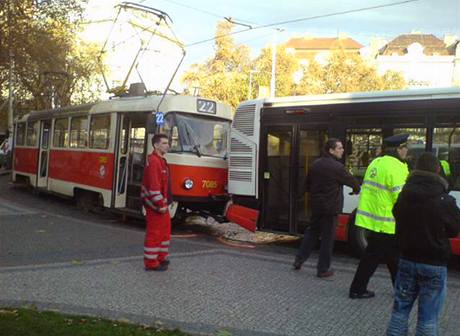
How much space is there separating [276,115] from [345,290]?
170 inches

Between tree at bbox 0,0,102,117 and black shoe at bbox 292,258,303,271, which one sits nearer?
black shoe at bbox 292,258,303,271

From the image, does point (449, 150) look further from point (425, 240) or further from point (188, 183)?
point (188, 183)

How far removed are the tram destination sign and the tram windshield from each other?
152mm

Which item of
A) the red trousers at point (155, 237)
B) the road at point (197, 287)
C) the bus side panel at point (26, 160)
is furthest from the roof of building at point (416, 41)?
the red trousers at point (155, 237)

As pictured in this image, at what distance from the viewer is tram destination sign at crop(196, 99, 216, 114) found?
1175 cm

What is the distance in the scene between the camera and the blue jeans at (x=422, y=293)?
4.16 metres

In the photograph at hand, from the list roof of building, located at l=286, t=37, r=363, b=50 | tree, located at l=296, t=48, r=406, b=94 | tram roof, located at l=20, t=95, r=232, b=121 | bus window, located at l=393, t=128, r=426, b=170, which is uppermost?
roof of building, located at l=286, t=37, r=363, b=50

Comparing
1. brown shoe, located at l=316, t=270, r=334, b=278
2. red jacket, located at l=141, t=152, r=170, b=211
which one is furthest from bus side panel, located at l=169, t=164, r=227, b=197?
brown shoe, located at l=316, t=270, r=334, b=278

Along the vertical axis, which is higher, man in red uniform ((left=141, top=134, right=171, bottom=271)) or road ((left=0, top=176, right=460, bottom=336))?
man in red uniform ((left=141, top=134, right=171, bottom=271))

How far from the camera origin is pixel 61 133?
53.4ft

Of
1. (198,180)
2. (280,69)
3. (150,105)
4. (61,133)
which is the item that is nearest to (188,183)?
(198,180)

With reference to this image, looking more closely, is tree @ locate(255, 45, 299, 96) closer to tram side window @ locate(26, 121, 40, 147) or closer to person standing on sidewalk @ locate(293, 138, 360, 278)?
tram side window @ locate(26, 121, 40, 147)

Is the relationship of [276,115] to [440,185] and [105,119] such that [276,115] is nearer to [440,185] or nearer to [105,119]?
[105,119]

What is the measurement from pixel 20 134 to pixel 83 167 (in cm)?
776
